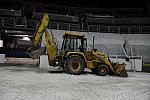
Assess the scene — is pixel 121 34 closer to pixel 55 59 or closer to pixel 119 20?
pixel 119 20

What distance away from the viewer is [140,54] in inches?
874

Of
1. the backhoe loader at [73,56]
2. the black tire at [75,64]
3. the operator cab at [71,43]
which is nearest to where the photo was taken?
the black tire at [75,64]

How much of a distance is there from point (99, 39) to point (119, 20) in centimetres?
418

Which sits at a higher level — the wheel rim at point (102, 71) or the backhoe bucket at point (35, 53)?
the backhoe bucket at point (35, 53)

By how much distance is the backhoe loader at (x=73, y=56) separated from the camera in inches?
509

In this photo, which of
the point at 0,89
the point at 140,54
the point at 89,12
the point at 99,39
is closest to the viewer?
the point at 0,89

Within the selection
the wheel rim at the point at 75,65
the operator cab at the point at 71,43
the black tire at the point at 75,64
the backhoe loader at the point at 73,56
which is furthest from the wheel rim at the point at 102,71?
the operator cab at the point at 71,43

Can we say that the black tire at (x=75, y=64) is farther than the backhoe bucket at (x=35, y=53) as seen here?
No

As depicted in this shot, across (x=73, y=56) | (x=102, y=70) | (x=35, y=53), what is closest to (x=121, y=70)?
(x=102, y=70)

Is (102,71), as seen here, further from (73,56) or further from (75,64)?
(73,56)

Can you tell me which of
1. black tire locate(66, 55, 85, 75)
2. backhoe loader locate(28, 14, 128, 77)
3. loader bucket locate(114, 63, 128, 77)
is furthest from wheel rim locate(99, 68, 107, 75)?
black tire locate(66, 55, 85, 75)

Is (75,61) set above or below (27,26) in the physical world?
below

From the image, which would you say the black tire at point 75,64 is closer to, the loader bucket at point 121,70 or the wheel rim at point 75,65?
the wheel rim at point 75,65

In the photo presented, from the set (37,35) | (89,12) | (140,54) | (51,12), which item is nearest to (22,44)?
(51,12)
